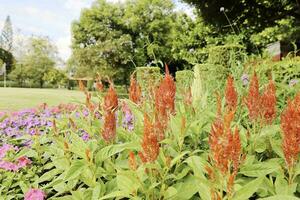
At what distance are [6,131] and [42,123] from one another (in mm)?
352

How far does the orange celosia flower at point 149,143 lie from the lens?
1370 millimetres

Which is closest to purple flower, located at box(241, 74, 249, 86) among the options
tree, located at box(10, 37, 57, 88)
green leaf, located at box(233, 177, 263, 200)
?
green leaf, located at box(233, 177, 263, 200)

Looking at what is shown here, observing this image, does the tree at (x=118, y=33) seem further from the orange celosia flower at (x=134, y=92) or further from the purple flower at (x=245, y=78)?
the orange celosia flower at (x=134, y=92)

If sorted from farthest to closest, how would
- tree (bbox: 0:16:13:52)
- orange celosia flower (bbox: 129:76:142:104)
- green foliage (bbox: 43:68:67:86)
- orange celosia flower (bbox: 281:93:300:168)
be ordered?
tree (bbox: 0:16:13:52) < green foliage (bbox: 43:68:67:86) < orange celosia flower (bbox: 129:76:142:104) < orange celosia flower (bbox: 281:93:300:168)

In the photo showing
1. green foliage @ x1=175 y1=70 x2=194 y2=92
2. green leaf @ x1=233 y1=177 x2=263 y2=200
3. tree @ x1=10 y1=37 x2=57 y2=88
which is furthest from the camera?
tree @ x1=10 y1=37 x2=57 y2=88

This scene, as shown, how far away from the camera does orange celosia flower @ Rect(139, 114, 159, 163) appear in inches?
53.9

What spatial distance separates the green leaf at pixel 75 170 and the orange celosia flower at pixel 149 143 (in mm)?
497

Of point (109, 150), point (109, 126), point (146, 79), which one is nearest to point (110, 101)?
point (109, 126)

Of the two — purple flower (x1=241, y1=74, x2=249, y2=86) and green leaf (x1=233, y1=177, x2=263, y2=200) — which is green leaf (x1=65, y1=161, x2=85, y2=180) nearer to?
green leaf (x1=233, y1=177, x2=263, y2=200)

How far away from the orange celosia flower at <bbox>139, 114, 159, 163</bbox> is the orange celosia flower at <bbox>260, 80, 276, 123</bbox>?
0.54 meters

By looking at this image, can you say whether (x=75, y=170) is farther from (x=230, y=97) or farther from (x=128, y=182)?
(x=230, y=97)

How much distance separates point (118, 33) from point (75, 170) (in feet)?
138

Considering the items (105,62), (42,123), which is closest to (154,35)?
(105,62)

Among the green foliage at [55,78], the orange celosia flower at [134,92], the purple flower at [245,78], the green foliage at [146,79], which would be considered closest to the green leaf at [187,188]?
the orange celosia flower at [134,92]
